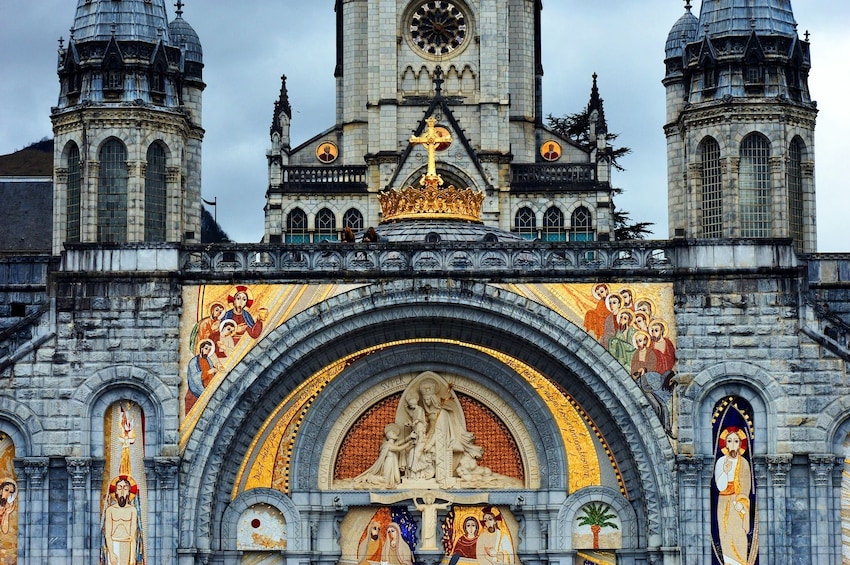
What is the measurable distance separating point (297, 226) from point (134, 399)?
2738 centimetres

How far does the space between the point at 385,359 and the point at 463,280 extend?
95.2 inches

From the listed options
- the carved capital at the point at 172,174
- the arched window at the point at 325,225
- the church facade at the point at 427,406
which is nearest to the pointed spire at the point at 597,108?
the arched window at the point at 325,225

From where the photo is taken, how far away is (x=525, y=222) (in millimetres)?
75250

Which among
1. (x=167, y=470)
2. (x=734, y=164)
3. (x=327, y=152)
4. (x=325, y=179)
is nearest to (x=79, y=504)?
(x=167, y=470)

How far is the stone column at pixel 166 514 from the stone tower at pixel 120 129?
15091 mm

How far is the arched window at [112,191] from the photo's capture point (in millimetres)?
63906

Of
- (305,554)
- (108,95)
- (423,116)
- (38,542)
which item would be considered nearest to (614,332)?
(305,554)

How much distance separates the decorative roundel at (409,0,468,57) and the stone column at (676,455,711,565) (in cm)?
3090

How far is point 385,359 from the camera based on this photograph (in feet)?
162

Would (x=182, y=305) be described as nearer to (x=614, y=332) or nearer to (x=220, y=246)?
(x=220, y=246)

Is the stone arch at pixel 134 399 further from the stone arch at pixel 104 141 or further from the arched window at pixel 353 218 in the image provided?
the arched window at pixel 353 218

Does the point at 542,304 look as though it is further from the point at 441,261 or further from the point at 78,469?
the point at 78,469

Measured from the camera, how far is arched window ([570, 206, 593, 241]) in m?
74.8

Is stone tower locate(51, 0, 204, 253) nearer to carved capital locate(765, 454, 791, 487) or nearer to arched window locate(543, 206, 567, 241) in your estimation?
arched window locate(543, 206, 567, 241)
